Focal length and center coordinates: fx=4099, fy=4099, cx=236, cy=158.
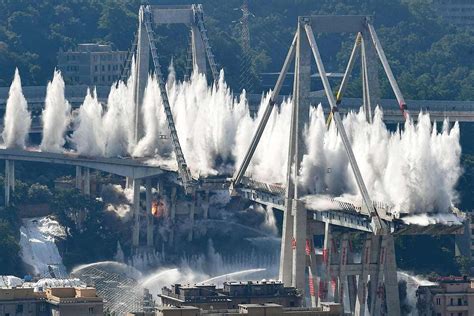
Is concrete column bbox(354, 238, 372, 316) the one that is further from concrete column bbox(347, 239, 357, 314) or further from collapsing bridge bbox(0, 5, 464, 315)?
concrete column bbox(347, 239, 357, 314)

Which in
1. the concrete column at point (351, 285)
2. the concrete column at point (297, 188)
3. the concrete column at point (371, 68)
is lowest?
the concrete column at point (351, 285)

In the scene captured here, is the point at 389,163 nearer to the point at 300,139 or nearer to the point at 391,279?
the point at 391,279

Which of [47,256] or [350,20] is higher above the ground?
[350,20]

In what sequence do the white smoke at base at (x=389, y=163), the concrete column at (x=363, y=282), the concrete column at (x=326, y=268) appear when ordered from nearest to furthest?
→ the white smoke at base at (x=389, y=163) < the concrete column at (x=363, y=282) < the concrete column at (x=326, y=268)

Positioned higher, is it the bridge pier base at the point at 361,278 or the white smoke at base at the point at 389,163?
the white smoke at base at the point at 389,163

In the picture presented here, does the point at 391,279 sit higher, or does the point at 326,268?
the point at 326,268

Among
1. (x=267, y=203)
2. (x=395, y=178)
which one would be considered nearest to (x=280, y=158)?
(x=267, y=203)

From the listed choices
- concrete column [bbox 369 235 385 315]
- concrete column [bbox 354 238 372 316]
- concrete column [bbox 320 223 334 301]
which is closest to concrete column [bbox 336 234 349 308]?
concrete column [bbox 320 223 334 301]

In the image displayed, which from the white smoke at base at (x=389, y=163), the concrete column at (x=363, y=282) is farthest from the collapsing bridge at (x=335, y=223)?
the white smoke at base at (x=389, y=163)

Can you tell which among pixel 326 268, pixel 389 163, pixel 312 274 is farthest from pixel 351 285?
pixel 389 163

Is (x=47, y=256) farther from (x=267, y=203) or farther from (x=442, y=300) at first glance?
(x=442, y=300)

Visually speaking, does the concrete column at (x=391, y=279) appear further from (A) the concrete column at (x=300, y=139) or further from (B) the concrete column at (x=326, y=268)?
(A) the concrete column at (x=300, y=139)
